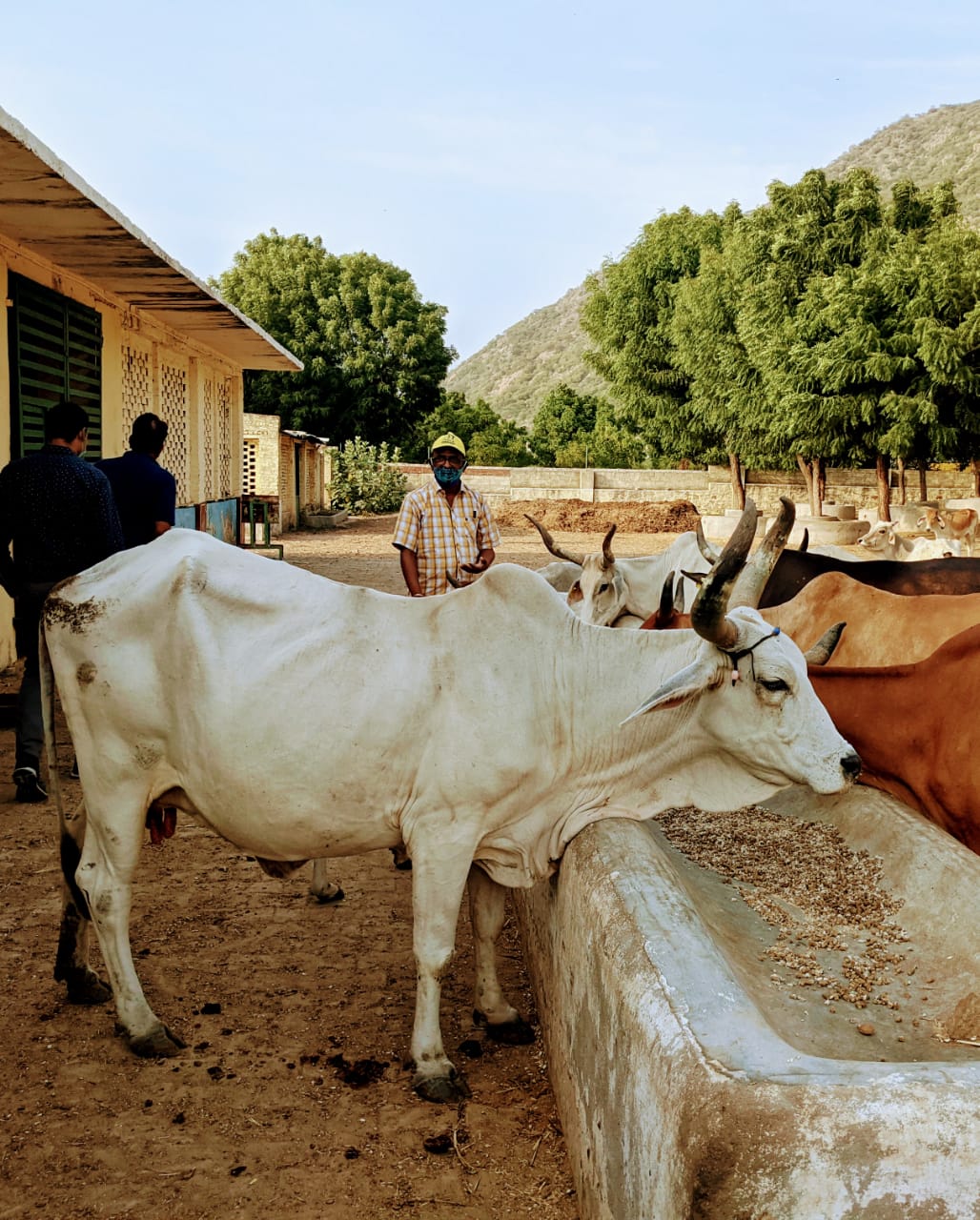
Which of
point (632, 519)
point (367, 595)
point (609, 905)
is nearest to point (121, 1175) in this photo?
point (609, 905)

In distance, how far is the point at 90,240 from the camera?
8.60m

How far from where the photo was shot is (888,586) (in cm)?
718

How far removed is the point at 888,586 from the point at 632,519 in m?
22.0

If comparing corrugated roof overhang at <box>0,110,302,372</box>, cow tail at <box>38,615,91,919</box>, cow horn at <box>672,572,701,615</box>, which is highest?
corrugated roof overhang at <box>0,110,302,372</box>

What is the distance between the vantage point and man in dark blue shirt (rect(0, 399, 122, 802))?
5.38m

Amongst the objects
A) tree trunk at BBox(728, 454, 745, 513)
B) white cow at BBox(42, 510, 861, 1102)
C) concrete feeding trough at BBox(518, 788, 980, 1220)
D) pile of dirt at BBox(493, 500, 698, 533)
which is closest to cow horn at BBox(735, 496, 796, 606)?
white cow at BBox(42, 510, 861, 1102)


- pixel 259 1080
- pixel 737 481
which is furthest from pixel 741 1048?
pixel 737 481

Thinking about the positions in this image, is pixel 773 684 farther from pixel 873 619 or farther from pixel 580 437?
pixel 580 437

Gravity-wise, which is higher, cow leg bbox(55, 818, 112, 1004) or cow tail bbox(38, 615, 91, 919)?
cow tail bbox(38, 615, 91, 919)

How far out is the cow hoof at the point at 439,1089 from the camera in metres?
3.33

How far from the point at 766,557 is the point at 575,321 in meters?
104

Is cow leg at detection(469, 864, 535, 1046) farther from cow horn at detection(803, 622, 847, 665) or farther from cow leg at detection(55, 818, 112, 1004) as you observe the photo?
cow horn at detection(803, 622, 847, 665)

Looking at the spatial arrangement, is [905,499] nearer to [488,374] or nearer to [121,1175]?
[121,1175]

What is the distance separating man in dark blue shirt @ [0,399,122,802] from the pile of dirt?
2298 cm
